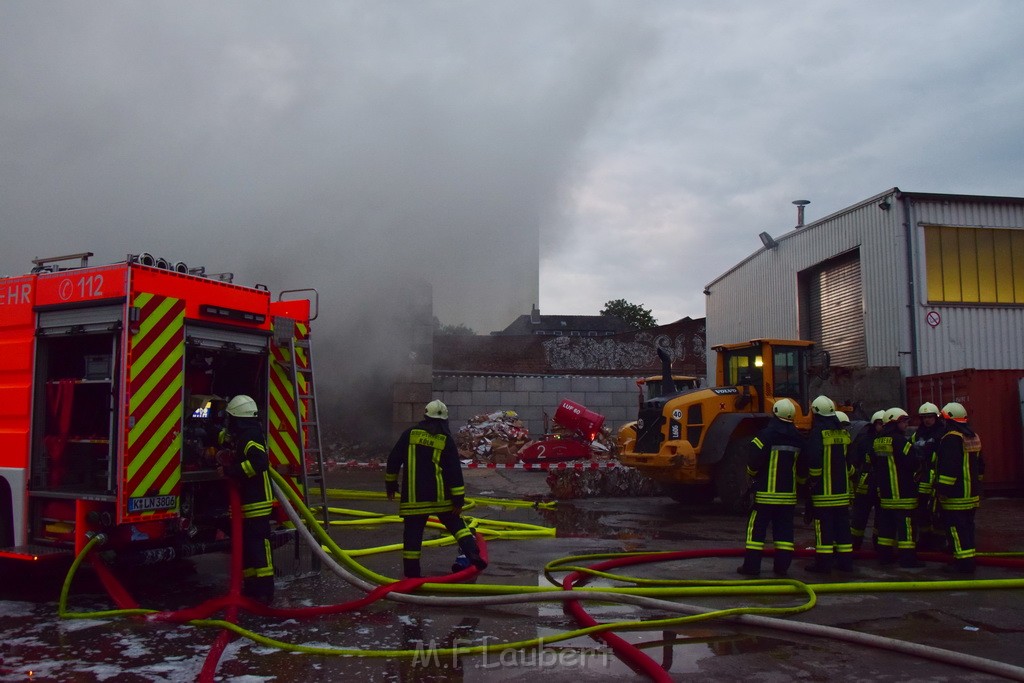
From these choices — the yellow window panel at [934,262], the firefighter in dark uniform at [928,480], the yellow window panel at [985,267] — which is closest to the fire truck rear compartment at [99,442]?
the firefighter in dark uniform at [928,480]

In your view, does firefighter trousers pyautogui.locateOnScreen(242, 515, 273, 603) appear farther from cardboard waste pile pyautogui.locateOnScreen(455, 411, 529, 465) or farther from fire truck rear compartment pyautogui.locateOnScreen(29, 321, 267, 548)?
cardboard waste pile pyautogui.locateOnScreen(455, 411, 529, 465)

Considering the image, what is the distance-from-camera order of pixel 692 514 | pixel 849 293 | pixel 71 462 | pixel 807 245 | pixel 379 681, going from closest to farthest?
pixel 379 681
pixel 71 462
pixel 692 514
pixel 849 293
pixel 807 245

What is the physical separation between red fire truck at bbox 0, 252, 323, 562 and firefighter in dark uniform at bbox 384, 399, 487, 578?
730mm

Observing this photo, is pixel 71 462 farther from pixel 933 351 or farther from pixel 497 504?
pixel 933 351

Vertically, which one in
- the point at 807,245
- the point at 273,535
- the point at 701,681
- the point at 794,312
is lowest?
the point at 701,681

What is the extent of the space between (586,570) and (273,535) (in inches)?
87.7

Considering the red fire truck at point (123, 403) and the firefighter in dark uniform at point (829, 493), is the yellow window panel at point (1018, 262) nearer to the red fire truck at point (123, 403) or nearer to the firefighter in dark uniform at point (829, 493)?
the firefighter in dark uniform at point (829, 493)

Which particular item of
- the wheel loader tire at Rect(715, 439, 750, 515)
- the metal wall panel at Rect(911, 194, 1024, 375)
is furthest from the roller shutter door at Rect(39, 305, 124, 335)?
the metal wall panel at Rect(911, 194, 1024, 375)

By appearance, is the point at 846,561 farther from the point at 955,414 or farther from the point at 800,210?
the point at 800,210

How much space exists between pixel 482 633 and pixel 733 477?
576cm

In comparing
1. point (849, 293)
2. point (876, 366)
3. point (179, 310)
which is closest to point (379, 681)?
point (179, 310)

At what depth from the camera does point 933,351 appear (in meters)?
13.1

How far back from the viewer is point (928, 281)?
13.2 m

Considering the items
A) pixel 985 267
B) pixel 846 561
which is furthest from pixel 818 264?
pixel 846 561
